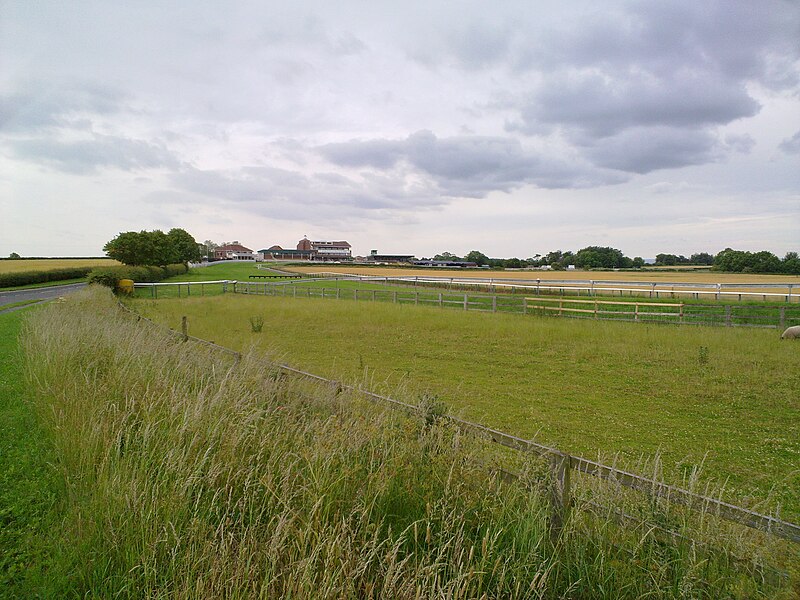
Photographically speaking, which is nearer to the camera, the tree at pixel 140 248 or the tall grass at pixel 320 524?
the tall grass at pixel 320 524

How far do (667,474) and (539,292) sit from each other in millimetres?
30624

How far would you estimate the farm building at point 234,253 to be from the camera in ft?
573

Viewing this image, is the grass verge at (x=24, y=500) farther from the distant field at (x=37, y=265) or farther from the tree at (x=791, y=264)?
the tree at (x=791, y=264)

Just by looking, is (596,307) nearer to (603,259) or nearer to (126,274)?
(126,274)

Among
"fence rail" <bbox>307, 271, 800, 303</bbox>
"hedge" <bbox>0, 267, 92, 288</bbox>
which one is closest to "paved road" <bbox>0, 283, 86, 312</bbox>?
"hedge" <bbox>0, 267, 92, 288</bbox>

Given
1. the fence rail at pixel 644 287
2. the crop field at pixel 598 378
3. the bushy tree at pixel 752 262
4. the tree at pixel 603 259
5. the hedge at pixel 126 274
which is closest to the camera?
the crop field at pixel 598 378

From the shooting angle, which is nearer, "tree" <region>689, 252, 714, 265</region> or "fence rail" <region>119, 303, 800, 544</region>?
"fence rail" <region>119, 303, 800, 544</region>

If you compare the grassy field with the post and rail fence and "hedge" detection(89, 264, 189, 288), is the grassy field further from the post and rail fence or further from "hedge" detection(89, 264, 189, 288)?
the post and rail fence

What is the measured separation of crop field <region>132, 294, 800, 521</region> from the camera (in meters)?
6.67

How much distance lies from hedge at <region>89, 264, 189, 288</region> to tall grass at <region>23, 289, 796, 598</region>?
33941 mm

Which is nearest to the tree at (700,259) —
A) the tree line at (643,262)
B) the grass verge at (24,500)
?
the tree line at (643,262)

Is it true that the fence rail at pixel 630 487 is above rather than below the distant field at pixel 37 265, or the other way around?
below

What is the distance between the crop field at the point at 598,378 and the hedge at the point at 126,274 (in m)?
17.4

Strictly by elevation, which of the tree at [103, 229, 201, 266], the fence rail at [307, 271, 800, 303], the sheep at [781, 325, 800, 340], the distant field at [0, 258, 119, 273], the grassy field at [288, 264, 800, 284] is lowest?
the sheep at [781, 325, 800, 340]
